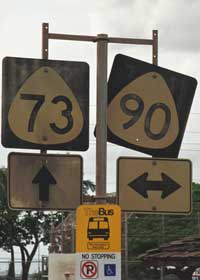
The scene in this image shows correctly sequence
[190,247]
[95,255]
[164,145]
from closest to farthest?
[95,255] < [164,145] < [190,247]

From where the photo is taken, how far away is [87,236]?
18.6ft

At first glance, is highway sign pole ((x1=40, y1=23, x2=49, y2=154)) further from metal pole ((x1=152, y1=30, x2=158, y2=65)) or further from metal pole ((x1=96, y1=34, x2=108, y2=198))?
metal pole ((x1=152, y1=30, x2=158, y2=65))

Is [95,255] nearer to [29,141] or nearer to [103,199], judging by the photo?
[103,199]

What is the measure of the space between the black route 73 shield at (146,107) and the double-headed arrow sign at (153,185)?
212 mm

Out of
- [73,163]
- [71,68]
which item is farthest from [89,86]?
[73,163]

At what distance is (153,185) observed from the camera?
595 centimetres

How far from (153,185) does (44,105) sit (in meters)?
0.99

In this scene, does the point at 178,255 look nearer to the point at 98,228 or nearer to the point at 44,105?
the point at 98,228

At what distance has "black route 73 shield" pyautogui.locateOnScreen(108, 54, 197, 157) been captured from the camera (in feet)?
Result: 19.7

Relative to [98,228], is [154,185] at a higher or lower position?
higher

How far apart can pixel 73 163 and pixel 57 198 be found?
27cm

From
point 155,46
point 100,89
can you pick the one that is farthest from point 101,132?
point 155,46

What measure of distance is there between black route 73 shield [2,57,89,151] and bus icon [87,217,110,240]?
1.74 ft

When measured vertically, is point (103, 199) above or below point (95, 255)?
above
